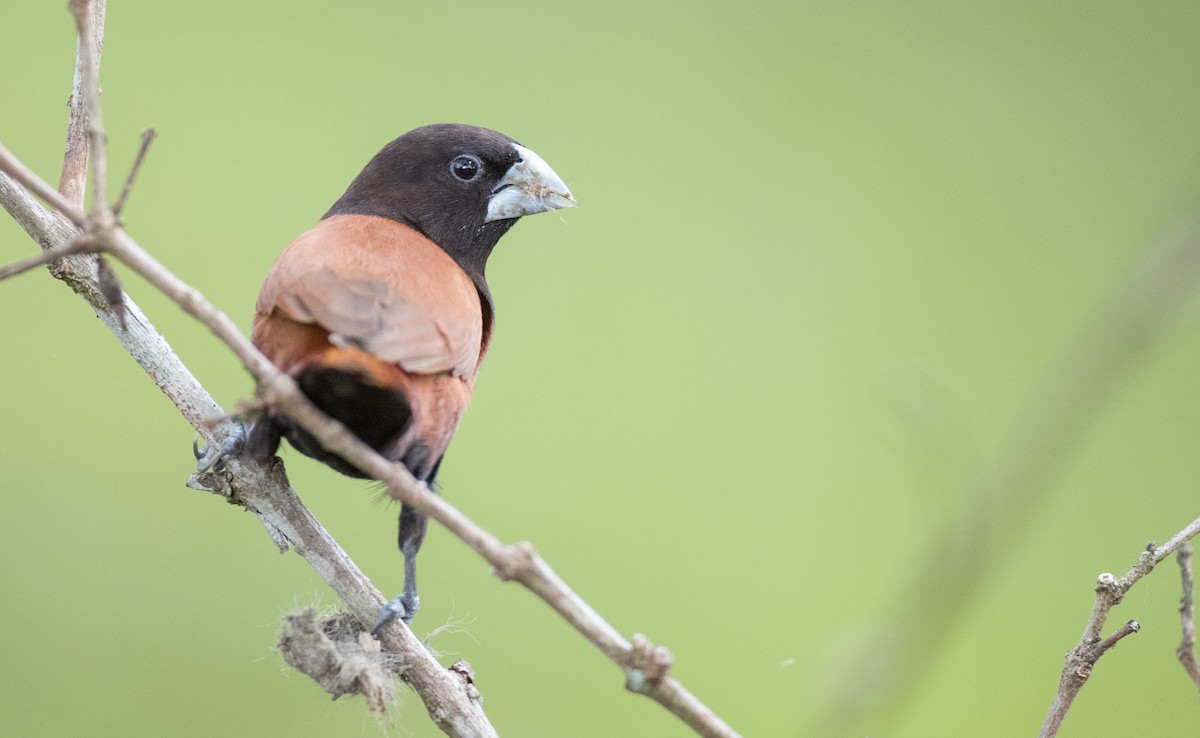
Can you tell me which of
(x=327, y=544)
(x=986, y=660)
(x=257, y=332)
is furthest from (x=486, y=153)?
(x=986, y=660)

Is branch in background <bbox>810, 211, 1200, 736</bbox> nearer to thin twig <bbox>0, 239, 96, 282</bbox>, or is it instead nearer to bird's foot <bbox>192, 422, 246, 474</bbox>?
thin twig <bbox>0, 239, 96, 282</bbox>

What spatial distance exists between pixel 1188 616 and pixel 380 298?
3.84 ft

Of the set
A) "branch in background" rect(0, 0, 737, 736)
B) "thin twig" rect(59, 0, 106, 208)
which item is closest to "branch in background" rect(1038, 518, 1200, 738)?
"branch in background" rect(0, 0, 737, 736)

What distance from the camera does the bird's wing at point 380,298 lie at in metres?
1.77

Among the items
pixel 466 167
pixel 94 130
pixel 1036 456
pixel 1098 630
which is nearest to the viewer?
pixel 1036 456

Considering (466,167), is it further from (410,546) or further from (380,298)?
(410,546)

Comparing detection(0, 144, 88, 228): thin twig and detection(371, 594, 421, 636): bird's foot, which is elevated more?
detection(0, 144, 88, 228): thin twig

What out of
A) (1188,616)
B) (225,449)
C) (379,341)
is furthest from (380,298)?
(1188,616)

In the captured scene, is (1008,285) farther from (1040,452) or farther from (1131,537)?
(1040,452)

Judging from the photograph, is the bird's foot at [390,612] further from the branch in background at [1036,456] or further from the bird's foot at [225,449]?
the branch in background at [1036,456]

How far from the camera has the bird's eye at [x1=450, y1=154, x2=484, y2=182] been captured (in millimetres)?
2570

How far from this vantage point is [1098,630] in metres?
1.50

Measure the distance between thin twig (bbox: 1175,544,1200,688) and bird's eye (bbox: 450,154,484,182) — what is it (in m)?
1.50

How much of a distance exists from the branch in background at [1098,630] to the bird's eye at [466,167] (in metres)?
1.51
